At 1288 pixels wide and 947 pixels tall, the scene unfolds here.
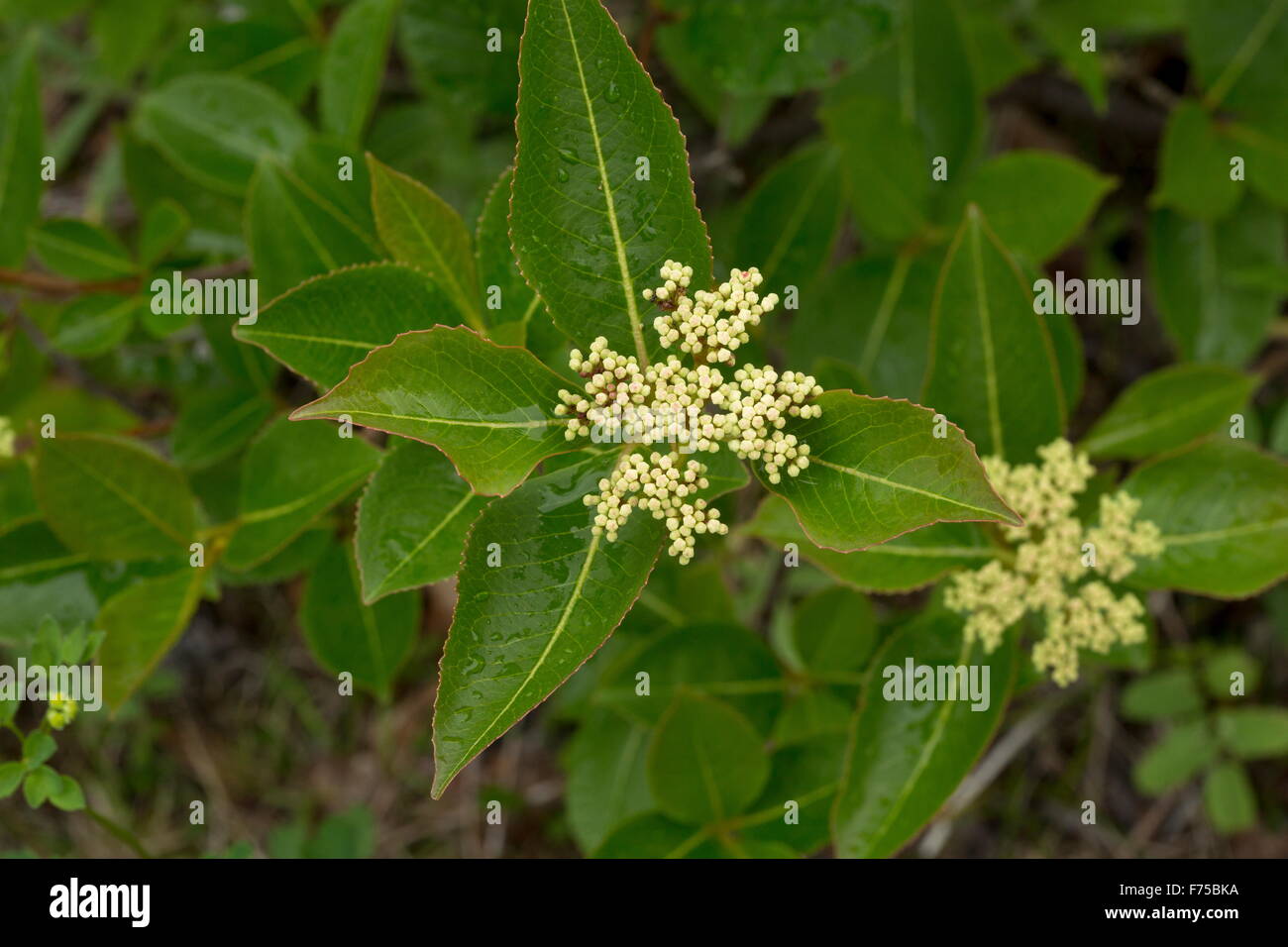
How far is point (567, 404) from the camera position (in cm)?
201

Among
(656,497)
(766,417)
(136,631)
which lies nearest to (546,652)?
(656,497)

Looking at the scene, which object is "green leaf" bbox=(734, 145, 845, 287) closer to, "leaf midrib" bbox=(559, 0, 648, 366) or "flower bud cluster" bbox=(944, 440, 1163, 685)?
"flower bud cluster" bbox=(944, 440, 1163, 685)

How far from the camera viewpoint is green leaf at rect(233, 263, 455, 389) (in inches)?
88.1

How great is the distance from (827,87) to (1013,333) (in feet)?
5.65

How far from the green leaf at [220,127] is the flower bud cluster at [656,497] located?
7.47 ft

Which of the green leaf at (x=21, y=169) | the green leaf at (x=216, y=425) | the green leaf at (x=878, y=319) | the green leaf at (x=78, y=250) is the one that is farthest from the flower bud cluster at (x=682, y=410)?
the green leaf at (x=21, y=169)

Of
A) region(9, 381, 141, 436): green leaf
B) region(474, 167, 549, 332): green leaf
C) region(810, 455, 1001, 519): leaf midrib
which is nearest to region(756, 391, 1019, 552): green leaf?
region(810, 455, 1001, 519): leaf midrib

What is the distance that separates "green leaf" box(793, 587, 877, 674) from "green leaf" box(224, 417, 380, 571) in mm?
1667

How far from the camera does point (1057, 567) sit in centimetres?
258

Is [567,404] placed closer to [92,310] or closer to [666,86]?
[92,310]

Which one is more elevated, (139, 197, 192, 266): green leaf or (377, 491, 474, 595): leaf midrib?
(139, 197, 192, 266): green leaf

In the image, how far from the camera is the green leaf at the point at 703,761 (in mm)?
3049

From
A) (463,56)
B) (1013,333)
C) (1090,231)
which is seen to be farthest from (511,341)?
(1090,231)
